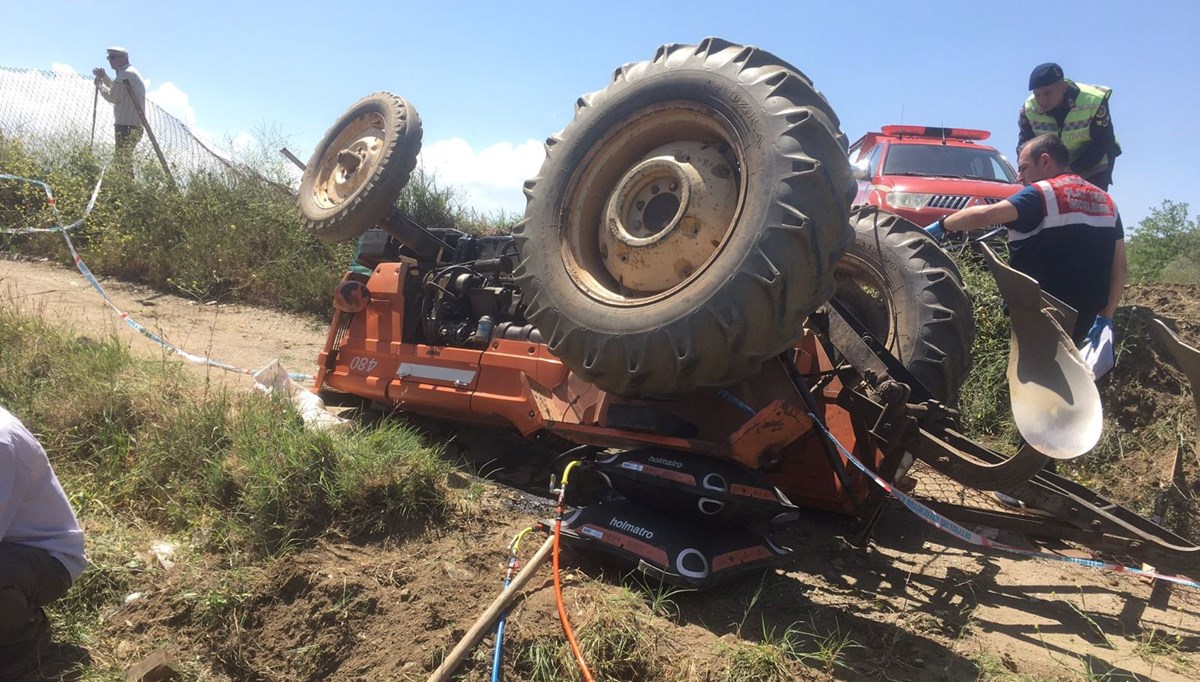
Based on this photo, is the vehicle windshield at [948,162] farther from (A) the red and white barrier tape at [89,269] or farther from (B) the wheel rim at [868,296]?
(A) the red and white barrier tape at [89,269]

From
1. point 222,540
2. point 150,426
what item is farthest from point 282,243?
point 222,540

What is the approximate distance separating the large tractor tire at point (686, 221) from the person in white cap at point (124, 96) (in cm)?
875

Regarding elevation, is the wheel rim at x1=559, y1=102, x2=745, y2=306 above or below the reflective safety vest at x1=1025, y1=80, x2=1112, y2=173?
below

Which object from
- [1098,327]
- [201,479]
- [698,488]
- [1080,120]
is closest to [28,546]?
[201,479]

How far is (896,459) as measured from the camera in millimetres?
2836

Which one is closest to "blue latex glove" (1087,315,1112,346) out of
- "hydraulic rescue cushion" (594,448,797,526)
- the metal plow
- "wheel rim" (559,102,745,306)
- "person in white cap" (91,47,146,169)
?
the metal plow

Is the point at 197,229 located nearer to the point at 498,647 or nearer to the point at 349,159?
the point at 349,159

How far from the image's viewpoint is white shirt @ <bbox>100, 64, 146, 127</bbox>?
31.3 feet

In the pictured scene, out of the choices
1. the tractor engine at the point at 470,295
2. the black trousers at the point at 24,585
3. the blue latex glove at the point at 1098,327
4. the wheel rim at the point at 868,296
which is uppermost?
the blue latex glove at the point at 1098,327

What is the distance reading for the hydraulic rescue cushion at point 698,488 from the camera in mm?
2582

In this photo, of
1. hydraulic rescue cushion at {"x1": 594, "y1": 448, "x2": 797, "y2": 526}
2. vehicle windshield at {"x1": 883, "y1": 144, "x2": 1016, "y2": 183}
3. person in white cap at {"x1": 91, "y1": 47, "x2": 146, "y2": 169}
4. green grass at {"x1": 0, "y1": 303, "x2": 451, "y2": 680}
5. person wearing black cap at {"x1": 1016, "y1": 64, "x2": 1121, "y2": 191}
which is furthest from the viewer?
person in white cap at {"x1": 91, "y1": 47, "x2": 146, "y2": 169}

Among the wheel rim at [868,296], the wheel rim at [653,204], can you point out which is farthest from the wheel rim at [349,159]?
the wheel rim at [868,296]

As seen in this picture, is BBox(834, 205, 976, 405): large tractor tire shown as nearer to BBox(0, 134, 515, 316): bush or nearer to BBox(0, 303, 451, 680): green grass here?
BBox(0, 303, 451, 680): green grass

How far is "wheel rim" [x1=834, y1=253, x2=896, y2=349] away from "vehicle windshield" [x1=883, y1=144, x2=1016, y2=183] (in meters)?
4.34
